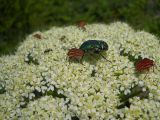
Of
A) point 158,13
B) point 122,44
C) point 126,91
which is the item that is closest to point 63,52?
point 122,44

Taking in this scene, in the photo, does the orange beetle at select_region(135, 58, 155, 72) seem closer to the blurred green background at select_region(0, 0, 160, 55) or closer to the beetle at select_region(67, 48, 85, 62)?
the beetle at select_region(67, 48, 85, 62)

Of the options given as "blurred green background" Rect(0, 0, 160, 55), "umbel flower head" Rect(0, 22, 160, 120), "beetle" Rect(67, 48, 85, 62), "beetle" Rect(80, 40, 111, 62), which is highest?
"blurred green background" Rect(0, 0, 160, 55)

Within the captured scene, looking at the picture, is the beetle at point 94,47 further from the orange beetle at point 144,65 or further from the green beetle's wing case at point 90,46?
the orange beetle at point 144,65

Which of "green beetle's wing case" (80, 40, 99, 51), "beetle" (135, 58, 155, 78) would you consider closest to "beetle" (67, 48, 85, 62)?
"green beetle's wing case" (80, 40, 99, 51)

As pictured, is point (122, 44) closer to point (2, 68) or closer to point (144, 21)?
point (2, 68)

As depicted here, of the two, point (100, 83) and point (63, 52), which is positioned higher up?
point (63, 52)
